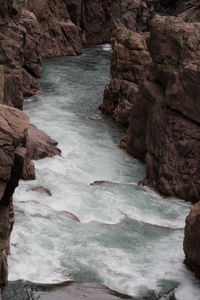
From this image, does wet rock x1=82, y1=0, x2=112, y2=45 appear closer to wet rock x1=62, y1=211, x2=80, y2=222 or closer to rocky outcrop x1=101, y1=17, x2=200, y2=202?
rocky outcrop x1=101, y1=17, x2=200, y2=202

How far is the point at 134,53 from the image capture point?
2562 cm

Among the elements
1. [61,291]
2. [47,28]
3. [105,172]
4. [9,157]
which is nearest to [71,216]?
[61,291]

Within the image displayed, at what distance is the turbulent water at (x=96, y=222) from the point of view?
1205 centimetres

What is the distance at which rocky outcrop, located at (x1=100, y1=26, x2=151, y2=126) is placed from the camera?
25.3 m

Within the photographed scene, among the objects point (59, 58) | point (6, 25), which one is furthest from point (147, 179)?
point (59, 58)

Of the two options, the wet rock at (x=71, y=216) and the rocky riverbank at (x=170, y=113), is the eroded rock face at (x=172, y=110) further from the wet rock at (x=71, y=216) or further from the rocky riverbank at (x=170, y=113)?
the wet rock at (x=71, y=216)

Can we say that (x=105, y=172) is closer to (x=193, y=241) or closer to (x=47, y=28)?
(x=193, y=241)

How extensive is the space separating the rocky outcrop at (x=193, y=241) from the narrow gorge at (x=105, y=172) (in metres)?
0.03

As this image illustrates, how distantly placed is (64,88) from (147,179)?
46.7ft

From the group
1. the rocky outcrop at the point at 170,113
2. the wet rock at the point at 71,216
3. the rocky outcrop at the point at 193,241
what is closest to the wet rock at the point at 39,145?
the rocky outcrop at the point at 170,113

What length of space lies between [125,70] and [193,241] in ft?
49.3

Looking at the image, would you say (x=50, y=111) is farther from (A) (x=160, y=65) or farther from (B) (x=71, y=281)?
(B) (x=71, y=281)

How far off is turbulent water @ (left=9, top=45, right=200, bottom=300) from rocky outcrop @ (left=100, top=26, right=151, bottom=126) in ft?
3.02

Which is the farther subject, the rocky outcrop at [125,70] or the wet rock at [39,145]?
the rocky outcrop at [125,70]
